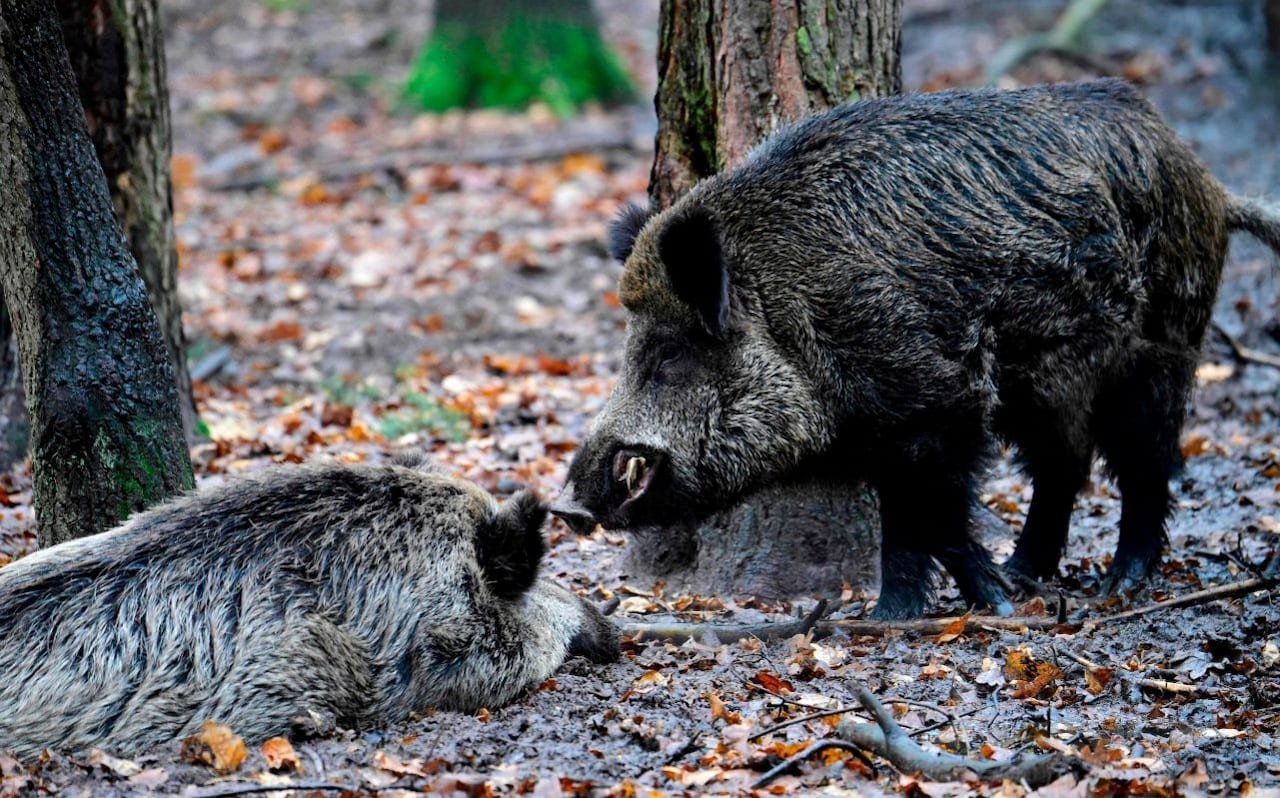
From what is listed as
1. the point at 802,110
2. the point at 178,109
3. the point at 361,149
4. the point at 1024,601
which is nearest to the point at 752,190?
the point at 802,110

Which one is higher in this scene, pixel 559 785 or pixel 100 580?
pixel 100 580

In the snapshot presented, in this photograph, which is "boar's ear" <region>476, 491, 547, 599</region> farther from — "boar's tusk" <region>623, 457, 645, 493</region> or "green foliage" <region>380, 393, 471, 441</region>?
"green foliage" <region>380, 393, 471, 441</region>

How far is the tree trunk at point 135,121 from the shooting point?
23.7 ft

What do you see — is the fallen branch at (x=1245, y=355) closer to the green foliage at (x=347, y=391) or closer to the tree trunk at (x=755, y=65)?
the tree trunk at (x=755, y=65)

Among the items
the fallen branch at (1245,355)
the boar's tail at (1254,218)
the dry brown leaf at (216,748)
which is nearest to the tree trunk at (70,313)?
the dry brown leaf at (216,748)

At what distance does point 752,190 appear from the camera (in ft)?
19.5

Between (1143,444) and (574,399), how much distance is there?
392 centimetres

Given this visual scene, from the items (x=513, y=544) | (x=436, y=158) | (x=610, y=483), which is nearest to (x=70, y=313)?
(x=513, y=544)

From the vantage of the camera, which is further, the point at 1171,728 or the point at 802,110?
the point at 802,110

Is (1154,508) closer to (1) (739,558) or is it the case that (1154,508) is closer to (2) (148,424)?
(1) (739,558)

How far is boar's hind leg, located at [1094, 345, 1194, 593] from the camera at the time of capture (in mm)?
6445

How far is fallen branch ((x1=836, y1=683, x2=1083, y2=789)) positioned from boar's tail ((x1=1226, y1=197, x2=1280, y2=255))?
3.71m

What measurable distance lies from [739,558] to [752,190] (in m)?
1.80

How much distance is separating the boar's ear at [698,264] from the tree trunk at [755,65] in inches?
37.5
